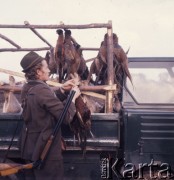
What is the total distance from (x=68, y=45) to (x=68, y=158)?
1.84 meters

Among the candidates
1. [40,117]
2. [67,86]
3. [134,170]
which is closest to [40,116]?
[40,117]

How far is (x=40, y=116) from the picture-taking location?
3.52 meters

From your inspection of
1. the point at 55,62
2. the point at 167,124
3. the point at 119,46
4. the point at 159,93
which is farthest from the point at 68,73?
the point at 167,124

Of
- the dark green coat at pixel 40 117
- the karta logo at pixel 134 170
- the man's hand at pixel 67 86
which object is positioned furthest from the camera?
the karta logo at pixel 134 170

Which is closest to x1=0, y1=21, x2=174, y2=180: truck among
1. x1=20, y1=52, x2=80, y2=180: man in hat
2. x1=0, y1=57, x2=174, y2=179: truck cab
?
x1=0, y1=57, x2=174, y2=179: truck cab

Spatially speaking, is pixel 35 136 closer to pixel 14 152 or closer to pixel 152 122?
pixel 14 152

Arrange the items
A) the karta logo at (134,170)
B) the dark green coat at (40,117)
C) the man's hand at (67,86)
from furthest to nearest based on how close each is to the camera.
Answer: the karta logo at (134,170), the man's hand at (67,86), the dark green coat at (40,117)

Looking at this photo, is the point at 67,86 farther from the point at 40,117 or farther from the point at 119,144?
the point at 119,144

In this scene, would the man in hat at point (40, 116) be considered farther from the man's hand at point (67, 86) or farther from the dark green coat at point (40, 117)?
the man's hand at point (67, 86)

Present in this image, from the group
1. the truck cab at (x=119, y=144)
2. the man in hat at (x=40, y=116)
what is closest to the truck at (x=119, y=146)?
the truck cab at (x=119, y=144)

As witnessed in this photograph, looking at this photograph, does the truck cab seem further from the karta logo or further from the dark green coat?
the dark green coat

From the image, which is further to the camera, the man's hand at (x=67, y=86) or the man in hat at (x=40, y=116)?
the man's hand at (x=67, y=86)

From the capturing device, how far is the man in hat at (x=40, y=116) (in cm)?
348

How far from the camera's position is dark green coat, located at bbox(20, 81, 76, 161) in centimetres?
347
